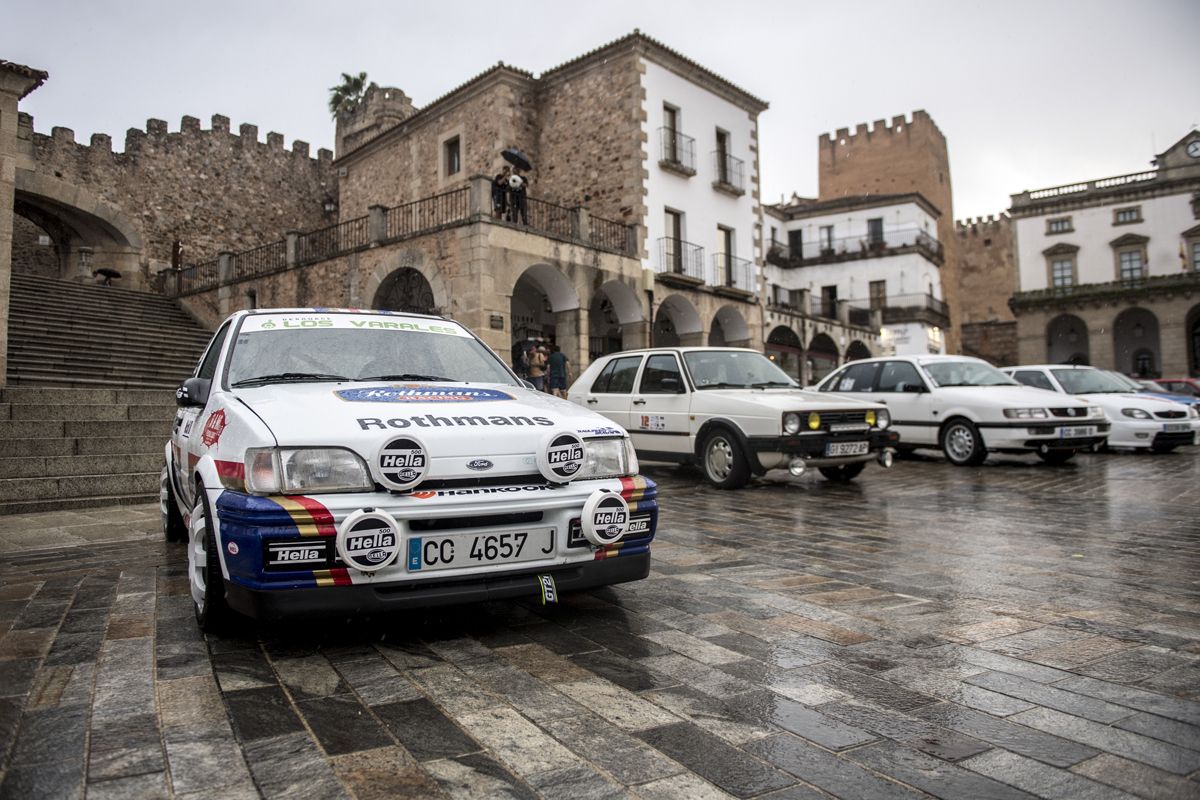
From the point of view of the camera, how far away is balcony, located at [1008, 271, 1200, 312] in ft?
136

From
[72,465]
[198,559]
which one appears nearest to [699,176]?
[72,465]

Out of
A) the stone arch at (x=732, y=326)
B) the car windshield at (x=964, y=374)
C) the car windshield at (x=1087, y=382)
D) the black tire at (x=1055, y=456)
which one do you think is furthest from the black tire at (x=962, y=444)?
the stone arch at (x=732, y=326)

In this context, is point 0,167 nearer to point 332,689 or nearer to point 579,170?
point 332,689

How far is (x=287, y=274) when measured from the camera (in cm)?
2166

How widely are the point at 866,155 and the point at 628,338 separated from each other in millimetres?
35937

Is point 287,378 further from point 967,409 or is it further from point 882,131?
point 882,131

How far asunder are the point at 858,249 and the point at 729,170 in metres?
18.2

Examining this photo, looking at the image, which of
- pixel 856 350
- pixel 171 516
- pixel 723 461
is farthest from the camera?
pixel 856 350

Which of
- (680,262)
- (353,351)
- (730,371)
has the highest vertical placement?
(680,262)

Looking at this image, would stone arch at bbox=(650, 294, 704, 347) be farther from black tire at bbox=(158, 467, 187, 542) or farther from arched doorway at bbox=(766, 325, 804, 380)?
black tire at bbox=(158, 467, 187, 542)

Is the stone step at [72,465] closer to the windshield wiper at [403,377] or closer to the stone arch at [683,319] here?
the windshield wiper at [403,377]

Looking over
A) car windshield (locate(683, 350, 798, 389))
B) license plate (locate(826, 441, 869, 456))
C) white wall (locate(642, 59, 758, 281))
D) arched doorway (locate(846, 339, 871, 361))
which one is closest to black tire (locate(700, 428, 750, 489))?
car windshield (locate(683, 350, 798, 389))

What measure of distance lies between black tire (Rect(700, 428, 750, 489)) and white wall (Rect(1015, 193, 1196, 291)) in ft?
152

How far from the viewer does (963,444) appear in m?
11.2
